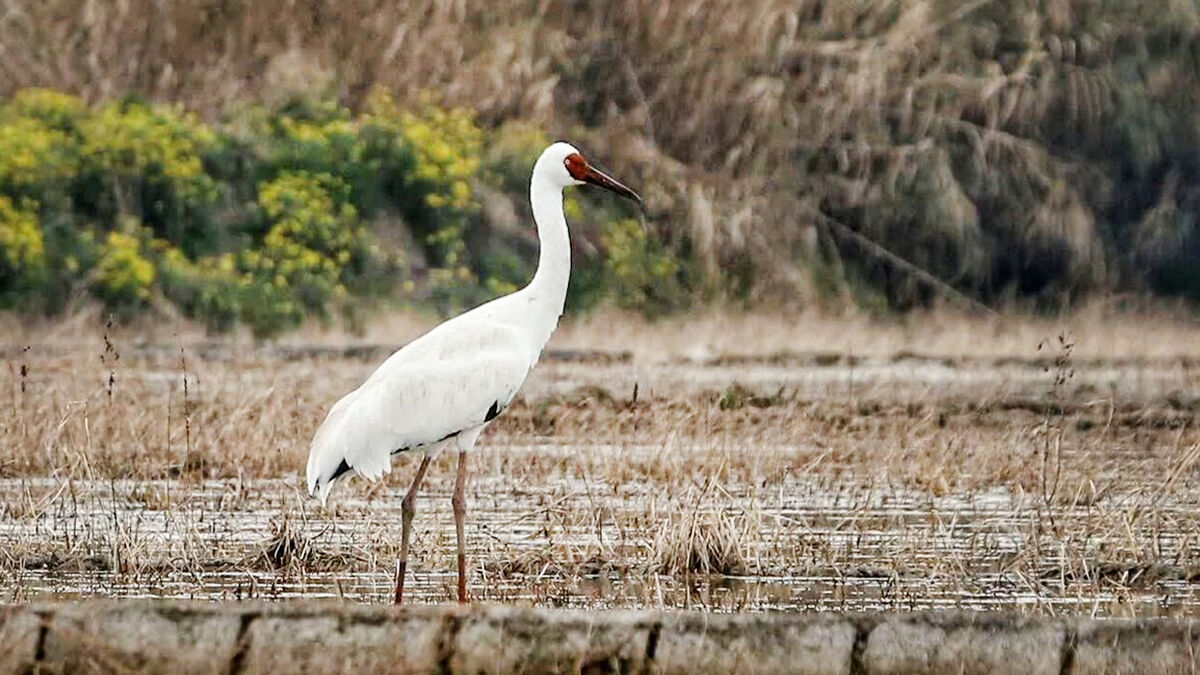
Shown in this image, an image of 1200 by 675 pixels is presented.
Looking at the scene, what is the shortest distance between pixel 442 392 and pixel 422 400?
79 millimetres

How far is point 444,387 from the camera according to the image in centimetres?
879

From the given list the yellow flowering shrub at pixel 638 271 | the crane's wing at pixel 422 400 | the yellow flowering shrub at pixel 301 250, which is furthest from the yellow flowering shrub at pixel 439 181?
the crane's wing at pixel 422 400

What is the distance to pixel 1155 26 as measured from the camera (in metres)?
29.8

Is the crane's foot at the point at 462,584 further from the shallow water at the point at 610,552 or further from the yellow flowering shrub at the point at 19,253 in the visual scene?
the yellow flowering shrub at the point at 19,253

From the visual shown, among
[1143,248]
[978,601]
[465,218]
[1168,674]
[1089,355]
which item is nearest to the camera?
[1168,674]

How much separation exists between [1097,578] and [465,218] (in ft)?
56.5

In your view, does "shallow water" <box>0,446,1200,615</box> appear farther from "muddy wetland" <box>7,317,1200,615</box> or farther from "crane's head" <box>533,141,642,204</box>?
"crane's head" <box>533,141,642,204</box>

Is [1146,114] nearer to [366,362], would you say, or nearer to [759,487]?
[366,362]

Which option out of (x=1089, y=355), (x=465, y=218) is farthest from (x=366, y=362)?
Result: (x=1089, y=355)

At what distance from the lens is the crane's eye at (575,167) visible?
9.45 meters

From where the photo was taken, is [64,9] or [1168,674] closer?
[1168,674]

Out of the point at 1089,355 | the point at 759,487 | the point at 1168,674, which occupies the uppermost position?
the point at 1168,674

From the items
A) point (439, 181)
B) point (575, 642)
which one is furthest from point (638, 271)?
point (575, 642)

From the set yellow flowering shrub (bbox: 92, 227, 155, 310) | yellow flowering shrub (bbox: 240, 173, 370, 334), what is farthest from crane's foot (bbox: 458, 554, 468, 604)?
yellow flowering shrub (bbox: 92, 227, 155, 310)
